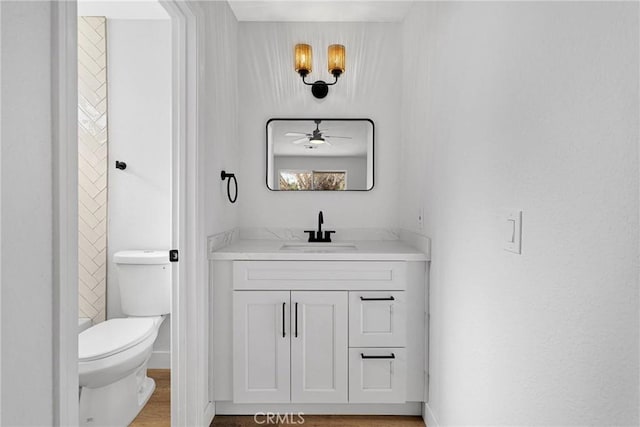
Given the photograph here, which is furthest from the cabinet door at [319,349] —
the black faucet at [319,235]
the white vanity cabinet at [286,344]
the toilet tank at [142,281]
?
the toilet tank at [142,281]

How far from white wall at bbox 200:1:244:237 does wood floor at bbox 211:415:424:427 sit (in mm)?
974

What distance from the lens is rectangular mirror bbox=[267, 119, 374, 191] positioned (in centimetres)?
259

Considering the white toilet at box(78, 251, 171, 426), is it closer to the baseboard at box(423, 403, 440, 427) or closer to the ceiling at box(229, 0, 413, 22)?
the baseboard at box(423, 403, 440, 427)

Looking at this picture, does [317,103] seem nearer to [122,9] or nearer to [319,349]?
[122,9]

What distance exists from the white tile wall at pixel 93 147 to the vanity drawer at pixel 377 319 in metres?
1.69

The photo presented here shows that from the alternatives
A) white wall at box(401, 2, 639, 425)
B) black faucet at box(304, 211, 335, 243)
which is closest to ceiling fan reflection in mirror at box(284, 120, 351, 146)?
black faucet at box(304, 211, 335, 243)

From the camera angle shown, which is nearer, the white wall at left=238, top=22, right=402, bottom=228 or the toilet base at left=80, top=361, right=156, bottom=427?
the toilet base at left=80, top=361, right=156, bottom=427

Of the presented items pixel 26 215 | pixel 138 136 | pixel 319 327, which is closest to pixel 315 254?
pixel 319 327

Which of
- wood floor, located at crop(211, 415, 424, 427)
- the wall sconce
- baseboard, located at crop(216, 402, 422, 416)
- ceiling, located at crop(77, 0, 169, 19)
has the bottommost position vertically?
wood floor, located at crop(211, 415, 424, 427)

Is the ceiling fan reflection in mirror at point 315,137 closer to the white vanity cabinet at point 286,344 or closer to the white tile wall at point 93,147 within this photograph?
the white vanity cabinet at point 286,344

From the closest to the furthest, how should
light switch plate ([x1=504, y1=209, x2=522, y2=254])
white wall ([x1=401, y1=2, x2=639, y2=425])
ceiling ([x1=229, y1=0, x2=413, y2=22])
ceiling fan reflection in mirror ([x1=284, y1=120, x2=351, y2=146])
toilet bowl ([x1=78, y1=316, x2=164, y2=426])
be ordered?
white wall ([x1=401, y1=2, x2=639, y2=425]), light switch plate ([x1=504, y1=209, x2=522, y2=254]), toilet bowl ([x1=78, y1=316, x2=164, y2=426]), ceiling ([x1=229, y1=0, x2=413, y2=22]), ceiling fan reflection in mirror ([x1=284, y1=120, x2=351, y2=146])

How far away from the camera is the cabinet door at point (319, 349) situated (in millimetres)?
1981

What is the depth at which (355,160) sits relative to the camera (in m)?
2.61

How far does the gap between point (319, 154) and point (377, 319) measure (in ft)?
3.80
